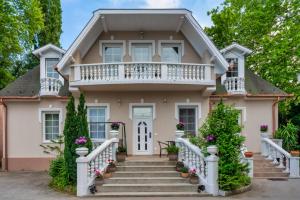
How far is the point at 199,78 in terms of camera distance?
1677 cm

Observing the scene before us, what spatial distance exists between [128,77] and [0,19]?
36.0 feet

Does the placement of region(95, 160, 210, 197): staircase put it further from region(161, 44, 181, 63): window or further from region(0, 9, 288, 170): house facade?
region(161, 44, 181, 63): window

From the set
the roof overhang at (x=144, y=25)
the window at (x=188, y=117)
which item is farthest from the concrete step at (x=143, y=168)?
the roof overhang at (x=144, y=25)

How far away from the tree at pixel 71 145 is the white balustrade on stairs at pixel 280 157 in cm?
910

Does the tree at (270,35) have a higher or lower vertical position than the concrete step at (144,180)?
higher

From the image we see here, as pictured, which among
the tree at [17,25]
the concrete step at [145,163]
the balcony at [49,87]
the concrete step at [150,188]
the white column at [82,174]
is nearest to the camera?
the white column at [82,174]

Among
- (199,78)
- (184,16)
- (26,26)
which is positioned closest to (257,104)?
(199,78)

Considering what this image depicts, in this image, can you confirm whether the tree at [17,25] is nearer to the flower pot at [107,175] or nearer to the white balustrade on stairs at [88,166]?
the white balustrade on stairs at [88,166]

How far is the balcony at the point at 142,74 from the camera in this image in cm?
1608

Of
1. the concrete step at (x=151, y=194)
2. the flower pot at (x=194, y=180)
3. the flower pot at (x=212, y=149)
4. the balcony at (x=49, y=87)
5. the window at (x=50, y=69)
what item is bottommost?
the concrete step at (x=151, y=194)

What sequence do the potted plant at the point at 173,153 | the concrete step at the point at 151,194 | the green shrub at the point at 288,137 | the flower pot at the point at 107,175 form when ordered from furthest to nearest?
the green shrub at the point at 288,137 < the potted plant at the point at 173,153 < the flower pot at the point at 107,175 < the concrete step at the point at 151,194

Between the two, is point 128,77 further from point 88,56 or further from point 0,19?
point 0,19

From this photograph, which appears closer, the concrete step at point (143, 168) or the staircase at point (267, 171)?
the concrete step at point (143, 168)

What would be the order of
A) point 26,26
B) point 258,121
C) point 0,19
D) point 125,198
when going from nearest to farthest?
point 125,198 → point 258,121 → point 0,19 → point 26,26
